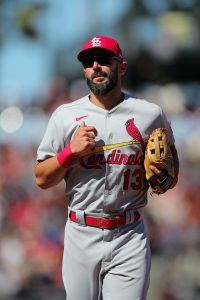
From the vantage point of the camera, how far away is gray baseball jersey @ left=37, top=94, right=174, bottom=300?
3.46 metres

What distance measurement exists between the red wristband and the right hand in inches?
1.1

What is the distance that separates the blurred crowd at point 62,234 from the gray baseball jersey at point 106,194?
3461 mm

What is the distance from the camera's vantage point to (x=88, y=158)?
3480 millimetres

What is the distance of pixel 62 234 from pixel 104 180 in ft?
12.6

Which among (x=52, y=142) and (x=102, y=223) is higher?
(x=52, y=142)

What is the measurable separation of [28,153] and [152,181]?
16.5 ft

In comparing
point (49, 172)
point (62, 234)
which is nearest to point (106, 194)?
point (49, 172)

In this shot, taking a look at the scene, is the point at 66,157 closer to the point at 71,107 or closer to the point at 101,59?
the point at 71,107

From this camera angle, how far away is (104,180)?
11.4 ft

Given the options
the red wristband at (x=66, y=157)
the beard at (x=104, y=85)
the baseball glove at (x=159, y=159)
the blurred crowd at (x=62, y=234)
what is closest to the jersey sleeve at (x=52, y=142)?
the red wristband at (x=66, y=157)

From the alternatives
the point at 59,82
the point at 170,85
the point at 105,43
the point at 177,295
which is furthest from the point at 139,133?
the point at 170,85

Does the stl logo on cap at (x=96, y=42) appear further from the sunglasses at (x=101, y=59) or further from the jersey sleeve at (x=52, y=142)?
the jersey sleeve at (x=52, y=142)

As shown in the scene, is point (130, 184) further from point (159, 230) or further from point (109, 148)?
point (159, 230)

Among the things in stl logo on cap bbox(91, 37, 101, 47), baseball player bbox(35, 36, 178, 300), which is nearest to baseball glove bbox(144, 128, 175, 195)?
baseball player bbox(35, 36, 178, 300)
